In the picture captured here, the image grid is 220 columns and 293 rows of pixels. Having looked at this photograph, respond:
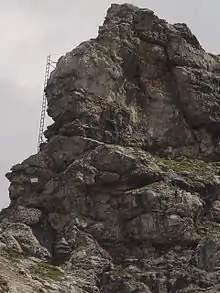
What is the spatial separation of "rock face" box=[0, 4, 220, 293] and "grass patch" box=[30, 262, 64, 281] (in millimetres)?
193

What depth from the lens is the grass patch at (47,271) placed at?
2393 inches

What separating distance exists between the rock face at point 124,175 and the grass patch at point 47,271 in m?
0.19

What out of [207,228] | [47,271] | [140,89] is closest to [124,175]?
[207,228]

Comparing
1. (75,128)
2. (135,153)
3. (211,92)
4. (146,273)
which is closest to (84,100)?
(75,128)

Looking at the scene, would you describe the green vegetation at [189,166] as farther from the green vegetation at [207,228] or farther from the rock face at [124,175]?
the green vegetation at [207,228]

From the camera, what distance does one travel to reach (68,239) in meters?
72.1

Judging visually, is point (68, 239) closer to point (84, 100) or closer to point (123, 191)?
point (123, 191)

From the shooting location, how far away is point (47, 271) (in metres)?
62.2

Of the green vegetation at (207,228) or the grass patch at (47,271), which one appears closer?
the grass patch at (47,271)

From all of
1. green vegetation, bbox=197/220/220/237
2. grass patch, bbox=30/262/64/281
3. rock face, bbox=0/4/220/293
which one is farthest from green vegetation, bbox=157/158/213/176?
grass patch, bbox=30/262/64/281

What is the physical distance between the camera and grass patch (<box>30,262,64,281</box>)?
6079cm

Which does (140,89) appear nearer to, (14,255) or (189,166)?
(189,166)

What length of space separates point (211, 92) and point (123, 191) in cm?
2381

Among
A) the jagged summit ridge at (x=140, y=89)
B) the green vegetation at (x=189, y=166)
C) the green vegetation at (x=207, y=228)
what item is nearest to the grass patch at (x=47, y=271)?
the green vegetation at (x=207, y=228)
